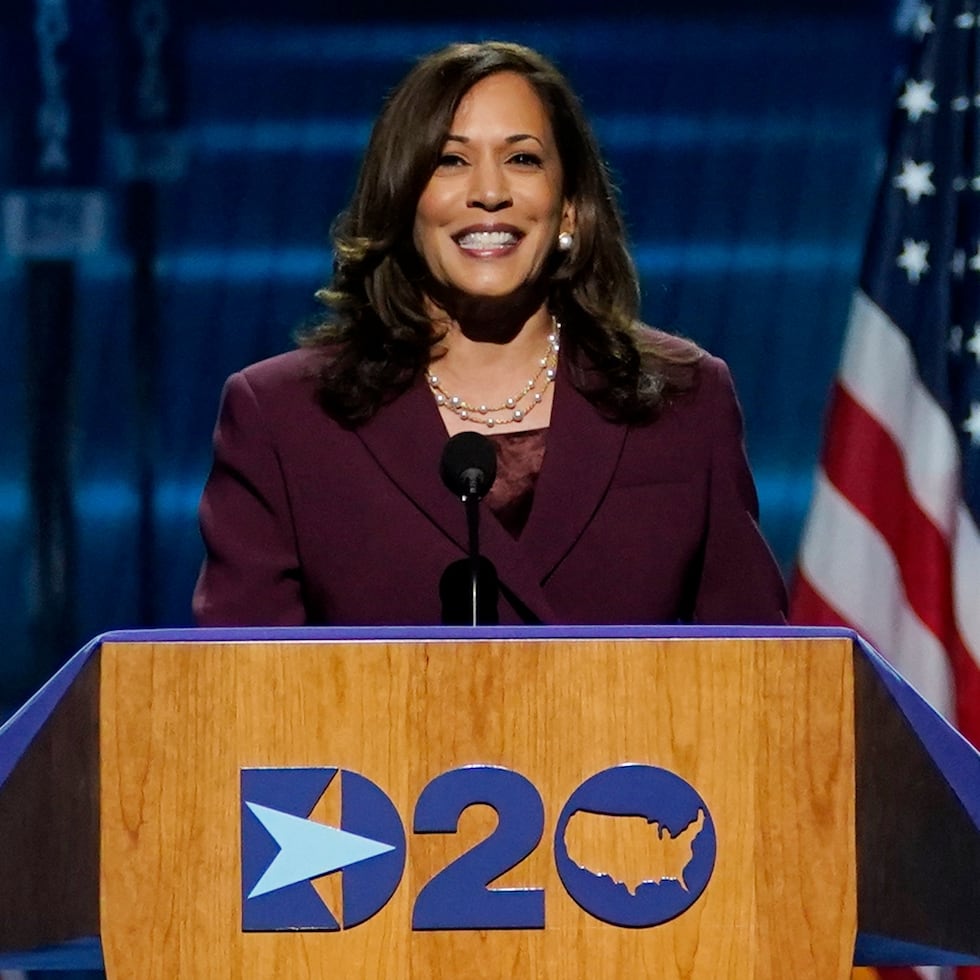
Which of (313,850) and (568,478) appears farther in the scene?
(568,478)

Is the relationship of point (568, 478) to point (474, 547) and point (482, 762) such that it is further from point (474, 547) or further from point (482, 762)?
point (482, 762)

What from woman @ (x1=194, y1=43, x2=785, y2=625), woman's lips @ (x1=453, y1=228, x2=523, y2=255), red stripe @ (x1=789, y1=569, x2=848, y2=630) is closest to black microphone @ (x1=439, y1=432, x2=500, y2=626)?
woman @ (x1=194, y1=43, x2=785, y2=625)

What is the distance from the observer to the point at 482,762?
1312 mm

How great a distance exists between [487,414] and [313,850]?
901 millimetres

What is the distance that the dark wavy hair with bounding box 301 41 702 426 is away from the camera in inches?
83.0

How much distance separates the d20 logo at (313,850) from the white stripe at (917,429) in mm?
2055

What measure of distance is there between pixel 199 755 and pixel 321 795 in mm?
91

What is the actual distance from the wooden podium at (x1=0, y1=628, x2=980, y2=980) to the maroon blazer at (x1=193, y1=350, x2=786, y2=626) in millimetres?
593

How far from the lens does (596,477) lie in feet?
6.66

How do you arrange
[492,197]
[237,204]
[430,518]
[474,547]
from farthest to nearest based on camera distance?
[237,204] < [492,197] < [430,518] < [474,547]

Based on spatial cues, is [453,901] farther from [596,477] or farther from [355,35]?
[355,35]

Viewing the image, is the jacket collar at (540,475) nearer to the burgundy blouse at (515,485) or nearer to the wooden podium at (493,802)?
the burgundy blouse at (515,485)

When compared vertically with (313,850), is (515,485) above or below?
above

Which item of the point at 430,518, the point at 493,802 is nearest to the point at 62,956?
the point at 493,802
